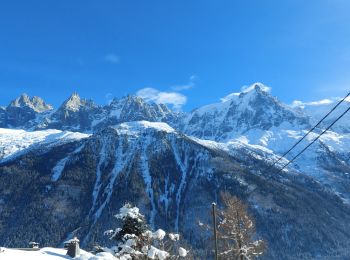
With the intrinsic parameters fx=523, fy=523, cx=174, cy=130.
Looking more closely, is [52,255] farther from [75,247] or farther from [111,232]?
[111,232]

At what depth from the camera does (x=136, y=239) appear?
34375 mm

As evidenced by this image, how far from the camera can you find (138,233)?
3562 cm

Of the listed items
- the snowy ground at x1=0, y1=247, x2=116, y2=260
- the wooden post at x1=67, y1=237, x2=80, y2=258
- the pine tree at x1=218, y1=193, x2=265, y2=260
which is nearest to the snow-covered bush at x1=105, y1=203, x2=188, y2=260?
the snowy ground at x1=0, y1=247, x2=116, y2=260

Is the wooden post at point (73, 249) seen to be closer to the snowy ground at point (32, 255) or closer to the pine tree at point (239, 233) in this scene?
the snowy ground at point (32, 255)

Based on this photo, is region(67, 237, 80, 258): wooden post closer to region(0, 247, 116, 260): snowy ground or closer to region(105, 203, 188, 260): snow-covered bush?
region(0, 247, 116, 260): snowy ground

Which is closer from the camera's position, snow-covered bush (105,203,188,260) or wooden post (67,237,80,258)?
snow-covered bush (105,203,188,260)

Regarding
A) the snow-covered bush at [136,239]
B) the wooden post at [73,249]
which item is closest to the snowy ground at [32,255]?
A: the wooden post at [73,249]

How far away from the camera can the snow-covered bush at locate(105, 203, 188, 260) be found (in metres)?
31.9

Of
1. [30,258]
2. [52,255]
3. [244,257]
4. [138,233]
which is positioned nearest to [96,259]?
[138,233]

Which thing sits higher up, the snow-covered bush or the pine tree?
the pine tree

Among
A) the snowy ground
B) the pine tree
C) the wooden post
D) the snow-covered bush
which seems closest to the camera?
the snow-covered bush

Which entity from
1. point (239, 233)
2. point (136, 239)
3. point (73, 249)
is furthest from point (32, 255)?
point (136, 239)

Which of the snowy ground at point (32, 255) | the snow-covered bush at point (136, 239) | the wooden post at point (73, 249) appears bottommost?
the snow-covered bush at point (136, 239)

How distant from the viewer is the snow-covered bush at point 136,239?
3194 cm
